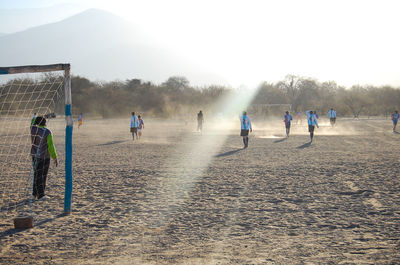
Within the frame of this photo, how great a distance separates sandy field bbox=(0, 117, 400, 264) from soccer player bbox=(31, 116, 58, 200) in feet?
1.26

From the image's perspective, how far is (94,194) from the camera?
7.54 metres

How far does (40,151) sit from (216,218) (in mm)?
3484

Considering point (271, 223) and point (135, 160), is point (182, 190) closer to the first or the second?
point (271, 223)

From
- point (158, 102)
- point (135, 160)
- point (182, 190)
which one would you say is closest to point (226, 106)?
point (158, 102)

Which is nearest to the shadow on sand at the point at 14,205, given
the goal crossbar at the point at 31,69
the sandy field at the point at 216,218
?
Result: the sandy field at the point at 216,218

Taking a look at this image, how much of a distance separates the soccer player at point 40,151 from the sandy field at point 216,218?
1.26ft

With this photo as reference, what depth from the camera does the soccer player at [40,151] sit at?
6.80 meters

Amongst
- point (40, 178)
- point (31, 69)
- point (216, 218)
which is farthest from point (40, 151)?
point (216, 218)

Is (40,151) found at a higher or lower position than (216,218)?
higher

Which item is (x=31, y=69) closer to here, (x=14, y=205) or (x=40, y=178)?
(x=40, y=178)

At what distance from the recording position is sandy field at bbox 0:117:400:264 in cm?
443

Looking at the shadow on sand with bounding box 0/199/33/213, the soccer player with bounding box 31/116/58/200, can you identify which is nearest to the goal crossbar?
the soccer player with bounding box 31/116/58/200

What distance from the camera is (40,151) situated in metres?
6.91

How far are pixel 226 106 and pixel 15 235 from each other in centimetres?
6178
